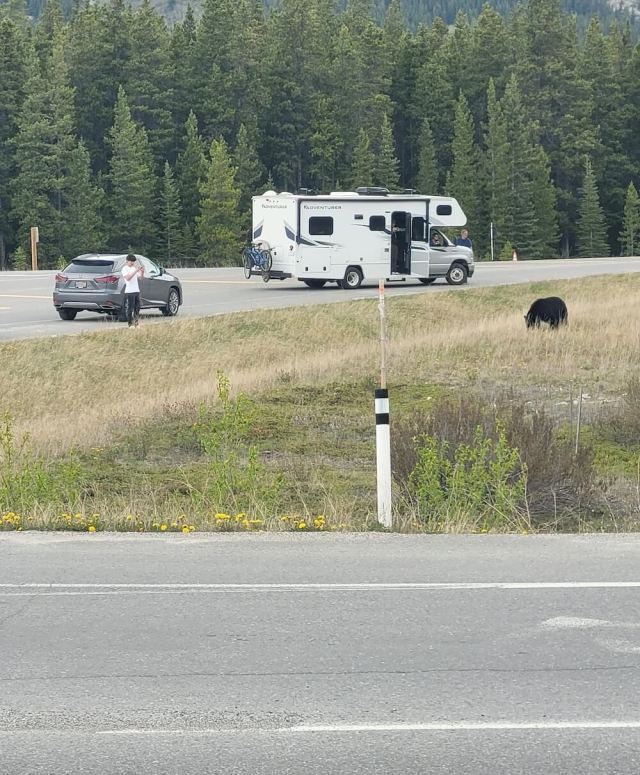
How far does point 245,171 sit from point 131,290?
72699 mm

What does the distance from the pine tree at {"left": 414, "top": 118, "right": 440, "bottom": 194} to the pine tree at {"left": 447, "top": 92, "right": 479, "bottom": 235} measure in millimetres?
2421

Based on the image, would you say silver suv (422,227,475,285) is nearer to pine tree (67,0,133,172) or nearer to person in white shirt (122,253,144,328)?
person in white shirt (122,253,144,328)

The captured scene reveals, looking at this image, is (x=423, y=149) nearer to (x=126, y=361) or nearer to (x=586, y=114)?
(x=586, y=114)

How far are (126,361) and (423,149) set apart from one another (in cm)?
8744

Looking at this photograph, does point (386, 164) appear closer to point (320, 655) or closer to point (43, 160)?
point (43, 160)

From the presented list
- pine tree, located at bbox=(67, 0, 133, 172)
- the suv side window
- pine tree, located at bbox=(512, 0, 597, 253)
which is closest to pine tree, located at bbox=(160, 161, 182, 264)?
pine tree, located at bbox=(67, 0, 133, 172)

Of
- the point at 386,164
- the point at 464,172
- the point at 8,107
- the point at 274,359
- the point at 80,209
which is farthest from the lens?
A: the point at 464,172

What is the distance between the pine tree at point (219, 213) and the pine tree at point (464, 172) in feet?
61.2

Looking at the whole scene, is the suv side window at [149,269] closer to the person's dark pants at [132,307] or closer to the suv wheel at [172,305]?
the suv wheel at [172,305]

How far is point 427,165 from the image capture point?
10969cm

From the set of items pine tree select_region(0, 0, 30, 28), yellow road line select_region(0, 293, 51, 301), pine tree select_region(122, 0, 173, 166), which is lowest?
yellow road line select_region(0, 293, 51, 301)

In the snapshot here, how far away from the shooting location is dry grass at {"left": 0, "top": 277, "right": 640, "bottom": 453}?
20.8m

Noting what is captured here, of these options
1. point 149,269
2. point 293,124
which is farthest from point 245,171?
point 149,269

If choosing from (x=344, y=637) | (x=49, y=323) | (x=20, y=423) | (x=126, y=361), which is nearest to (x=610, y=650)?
(x=344, y=637)
